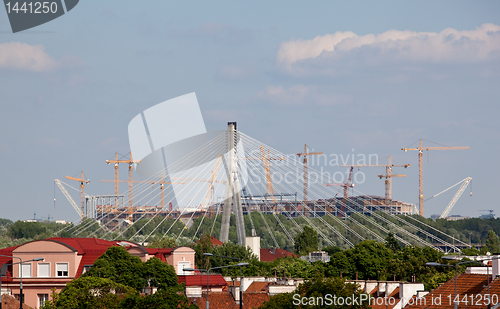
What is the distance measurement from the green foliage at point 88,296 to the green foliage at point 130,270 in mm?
7184

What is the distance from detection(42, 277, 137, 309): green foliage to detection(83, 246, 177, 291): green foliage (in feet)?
23.6

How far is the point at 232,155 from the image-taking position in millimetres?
89562

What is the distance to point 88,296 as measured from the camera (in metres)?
42.0

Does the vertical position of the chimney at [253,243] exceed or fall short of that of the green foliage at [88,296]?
it falls short

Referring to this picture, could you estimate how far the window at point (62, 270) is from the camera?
5425 centimetres

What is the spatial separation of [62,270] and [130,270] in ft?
17.2

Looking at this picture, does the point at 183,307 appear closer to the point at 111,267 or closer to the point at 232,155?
the point at 111,267

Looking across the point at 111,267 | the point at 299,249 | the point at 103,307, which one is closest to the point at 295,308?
the point at 103,307

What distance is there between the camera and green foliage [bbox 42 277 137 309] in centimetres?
4122

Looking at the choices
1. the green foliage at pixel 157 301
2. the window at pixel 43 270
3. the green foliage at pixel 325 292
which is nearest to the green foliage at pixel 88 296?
the green foliage at pixel 157 301

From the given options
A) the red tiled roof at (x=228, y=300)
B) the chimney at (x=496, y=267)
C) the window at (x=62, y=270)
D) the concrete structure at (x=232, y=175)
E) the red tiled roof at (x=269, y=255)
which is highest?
the concrete structure at (x=232, y=175)

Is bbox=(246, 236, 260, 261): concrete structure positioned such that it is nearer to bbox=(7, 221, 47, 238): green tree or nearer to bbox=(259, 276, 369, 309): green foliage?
bbox=(259, 276, 369, 309): green foliage

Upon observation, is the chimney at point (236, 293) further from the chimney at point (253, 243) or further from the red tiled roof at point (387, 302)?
the chimney at point (253, 243)

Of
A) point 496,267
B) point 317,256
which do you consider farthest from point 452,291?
point 317,256
